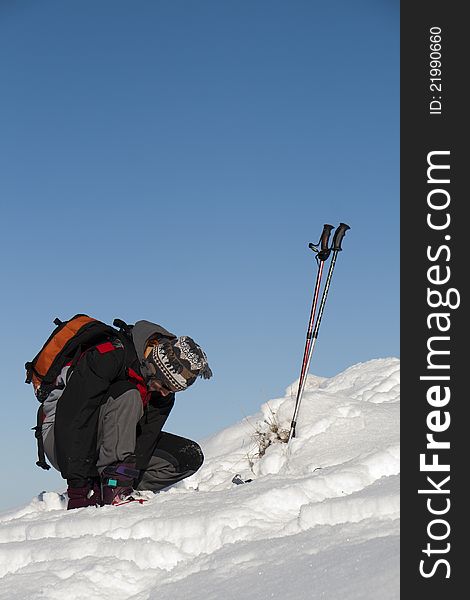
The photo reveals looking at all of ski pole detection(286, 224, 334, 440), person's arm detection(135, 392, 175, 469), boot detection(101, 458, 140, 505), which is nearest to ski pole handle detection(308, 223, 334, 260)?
ski pole detection(286, 224, 334, 440)

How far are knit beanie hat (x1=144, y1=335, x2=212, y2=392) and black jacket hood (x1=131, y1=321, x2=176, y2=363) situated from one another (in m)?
0.09

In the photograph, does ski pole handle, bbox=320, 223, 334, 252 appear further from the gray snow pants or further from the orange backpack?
the orange backpack

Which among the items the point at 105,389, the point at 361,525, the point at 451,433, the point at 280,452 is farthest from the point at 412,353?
the point at 280,452

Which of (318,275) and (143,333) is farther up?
(318,275)

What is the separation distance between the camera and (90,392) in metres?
5.29

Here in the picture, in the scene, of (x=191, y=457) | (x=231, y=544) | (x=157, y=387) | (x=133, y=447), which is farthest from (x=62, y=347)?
(x=231, y=544)

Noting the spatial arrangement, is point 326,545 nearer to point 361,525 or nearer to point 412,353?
point 361,525

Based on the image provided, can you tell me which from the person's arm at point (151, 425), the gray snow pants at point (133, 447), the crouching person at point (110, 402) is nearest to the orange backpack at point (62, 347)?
the crouching person at point (110, 402)

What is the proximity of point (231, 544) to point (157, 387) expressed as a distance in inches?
73.2

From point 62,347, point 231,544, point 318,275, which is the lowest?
point 231,544

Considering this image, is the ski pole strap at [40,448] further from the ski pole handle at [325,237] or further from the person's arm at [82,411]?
the ski pole handle at [325,237]

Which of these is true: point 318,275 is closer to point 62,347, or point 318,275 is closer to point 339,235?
point 339,235

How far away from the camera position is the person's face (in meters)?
5.50

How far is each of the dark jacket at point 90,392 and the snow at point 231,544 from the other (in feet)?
1.14
